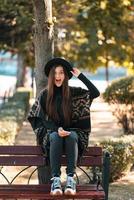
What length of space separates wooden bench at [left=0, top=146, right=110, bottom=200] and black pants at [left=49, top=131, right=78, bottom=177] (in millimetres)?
204

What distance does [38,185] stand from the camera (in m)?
6.17

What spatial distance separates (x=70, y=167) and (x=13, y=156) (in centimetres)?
77

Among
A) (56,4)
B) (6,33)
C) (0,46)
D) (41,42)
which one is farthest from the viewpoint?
(0,46)

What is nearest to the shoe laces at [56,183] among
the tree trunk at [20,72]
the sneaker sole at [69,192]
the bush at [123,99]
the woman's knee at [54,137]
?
the sneaker sole at [69,192]

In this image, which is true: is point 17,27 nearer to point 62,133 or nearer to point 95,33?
point 95,33

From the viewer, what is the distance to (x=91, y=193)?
19.3 feet

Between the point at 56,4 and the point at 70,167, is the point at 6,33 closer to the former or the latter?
the point at 56,4

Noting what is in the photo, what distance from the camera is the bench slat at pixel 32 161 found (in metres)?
6.45

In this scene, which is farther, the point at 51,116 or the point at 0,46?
the point at 0,46

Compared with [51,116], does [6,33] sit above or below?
above

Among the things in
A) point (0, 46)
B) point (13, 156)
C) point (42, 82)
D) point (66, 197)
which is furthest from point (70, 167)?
point (0, 46)

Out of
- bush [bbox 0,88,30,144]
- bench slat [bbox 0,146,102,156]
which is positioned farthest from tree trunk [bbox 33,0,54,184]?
bush [bbox 0,88,30,144]

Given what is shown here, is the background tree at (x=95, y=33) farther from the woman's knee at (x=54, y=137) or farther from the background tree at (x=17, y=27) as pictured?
the woman's knee at (x=54, y=137)

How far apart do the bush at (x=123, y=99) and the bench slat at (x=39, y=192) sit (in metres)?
7.15
